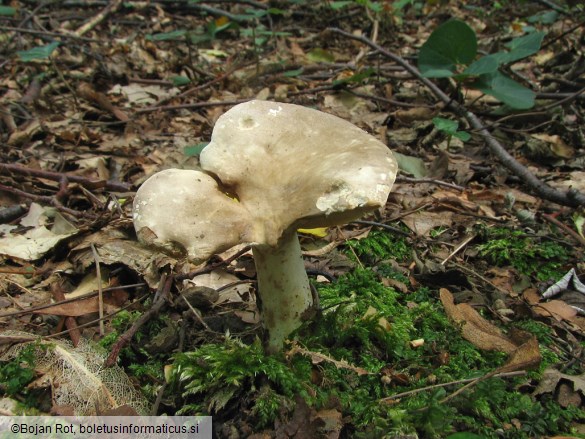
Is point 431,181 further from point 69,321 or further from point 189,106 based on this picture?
point 69,321

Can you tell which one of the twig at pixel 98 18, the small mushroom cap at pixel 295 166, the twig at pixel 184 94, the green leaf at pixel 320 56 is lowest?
the twig at pixel 98 18

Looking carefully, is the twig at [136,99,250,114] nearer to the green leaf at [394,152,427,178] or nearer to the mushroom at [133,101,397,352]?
the green leaf at [394,152,427,178]

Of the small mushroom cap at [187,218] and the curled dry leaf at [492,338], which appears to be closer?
the small mushroom cap at [187,218]

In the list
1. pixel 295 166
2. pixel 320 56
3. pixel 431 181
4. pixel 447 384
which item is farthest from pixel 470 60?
pixel 447 384

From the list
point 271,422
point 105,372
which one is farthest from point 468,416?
point 105,372

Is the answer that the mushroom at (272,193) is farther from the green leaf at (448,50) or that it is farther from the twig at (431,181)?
the green leaf at (448,50)

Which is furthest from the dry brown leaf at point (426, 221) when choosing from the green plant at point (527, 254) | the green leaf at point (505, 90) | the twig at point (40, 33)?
the twig at point (40, 33)

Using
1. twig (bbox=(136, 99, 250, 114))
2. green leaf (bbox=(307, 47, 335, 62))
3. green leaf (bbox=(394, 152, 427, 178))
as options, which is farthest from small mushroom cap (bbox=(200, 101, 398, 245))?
green leaf (bbox=(307, 47, 335, 62))
